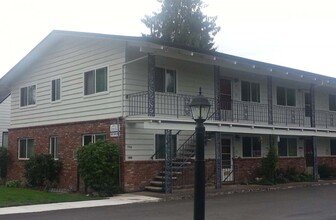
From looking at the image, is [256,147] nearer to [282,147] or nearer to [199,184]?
[282,147]

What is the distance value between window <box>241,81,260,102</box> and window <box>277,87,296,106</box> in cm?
186

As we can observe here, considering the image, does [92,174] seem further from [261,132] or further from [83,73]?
[261,132]

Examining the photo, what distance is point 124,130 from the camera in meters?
19.0

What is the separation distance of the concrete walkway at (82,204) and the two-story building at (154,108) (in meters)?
1.62

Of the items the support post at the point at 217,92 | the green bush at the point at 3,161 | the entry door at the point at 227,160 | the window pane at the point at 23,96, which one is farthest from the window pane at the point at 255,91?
the green bush at the point at 3,161

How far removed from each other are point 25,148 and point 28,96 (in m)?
2.86

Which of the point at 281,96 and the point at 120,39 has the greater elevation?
the point at 120,39

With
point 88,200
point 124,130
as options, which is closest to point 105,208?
point 88,200

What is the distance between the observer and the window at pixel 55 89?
23695 millimetres

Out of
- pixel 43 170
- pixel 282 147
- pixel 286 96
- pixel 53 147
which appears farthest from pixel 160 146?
pixel 286 96

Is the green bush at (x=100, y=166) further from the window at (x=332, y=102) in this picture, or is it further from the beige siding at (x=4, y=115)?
the window at (x=332, y=102)

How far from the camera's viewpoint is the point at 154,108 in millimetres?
18656

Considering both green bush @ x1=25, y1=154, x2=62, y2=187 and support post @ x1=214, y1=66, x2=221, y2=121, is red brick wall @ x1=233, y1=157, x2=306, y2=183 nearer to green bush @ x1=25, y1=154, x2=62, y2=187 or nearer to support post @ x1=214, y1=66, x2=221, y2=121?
support post @ x1=214, y1=66, x2=221, y2=121

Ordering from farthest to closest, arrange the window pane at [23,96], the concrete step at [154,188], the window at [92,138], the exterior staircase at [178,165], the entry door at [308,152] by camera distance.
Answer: the entry door at [308,152] → the window pane at [23,96] → the window at [92,138] → the exterior staircase at [178,165] → the concrete step at [154,188]
